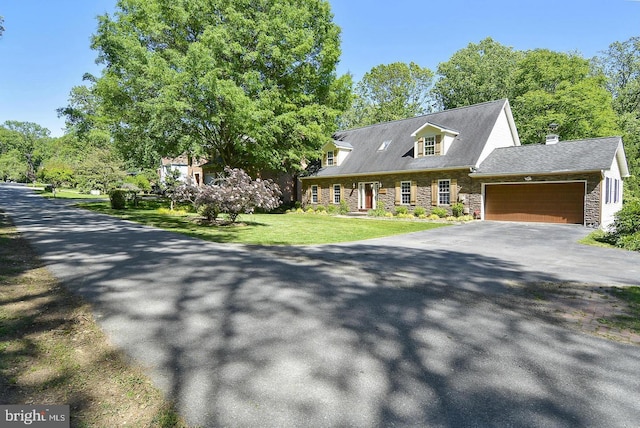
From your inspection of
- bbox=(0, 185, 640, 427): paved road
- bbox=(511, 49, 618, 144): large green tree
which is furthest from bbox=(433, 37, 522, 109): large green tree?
bbox=(0, 185, 640, 427): paved road

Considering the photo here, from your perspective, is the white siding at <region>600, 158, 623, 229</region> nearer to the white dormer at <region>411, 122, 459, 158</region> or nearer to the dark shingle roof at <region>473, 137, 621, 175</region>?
the dark shingle roof at <region>473, 137, 621, 175</region>

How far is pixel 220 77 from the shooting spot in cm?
2108

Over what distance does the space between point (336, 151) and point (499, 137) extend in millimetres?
11754

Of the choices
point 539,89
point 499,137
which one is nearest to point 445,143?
point 499,137

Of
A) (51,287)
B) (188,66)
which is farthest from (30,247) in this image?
(188,66)

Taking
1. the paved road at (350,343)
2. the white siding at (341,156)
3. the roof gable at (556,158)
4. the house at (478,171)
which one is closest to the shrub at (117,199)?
the house at (478,171)

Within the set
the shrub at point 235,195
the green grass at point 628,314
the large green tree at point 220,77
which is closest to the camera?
the green grass at point 628,314

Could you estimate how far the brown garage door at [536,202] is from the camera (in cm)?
1786

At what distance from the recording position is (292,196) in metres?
31.3

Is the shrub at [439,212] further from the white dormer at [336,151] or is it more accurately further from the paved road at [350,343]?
the paved road at [350,343]

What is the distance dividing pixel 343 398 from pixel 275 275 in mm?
3866

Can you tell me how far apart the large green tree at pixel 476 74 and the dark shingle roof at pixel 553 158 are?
1834cm

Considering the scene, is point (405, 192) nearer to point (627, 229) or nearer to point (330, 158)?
point (330, 158)

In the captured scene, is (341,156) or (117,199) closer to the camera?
(117,199)
